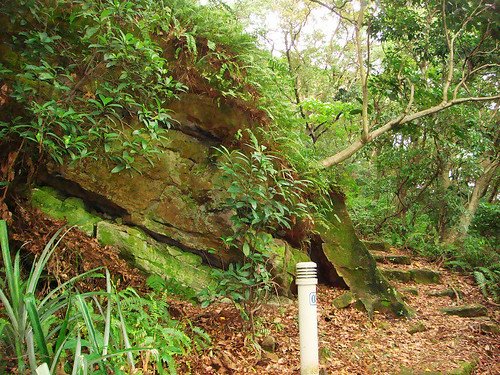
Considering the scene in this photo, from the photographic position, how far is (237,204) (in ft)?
13.6

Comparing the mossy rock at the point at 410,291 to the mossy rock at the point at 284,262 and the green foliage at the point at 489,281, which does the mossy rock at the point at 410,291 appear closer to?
the green foliage at the point at 489,281

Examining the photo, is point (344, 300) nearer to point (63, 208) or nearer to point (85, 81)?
point (63, 208)

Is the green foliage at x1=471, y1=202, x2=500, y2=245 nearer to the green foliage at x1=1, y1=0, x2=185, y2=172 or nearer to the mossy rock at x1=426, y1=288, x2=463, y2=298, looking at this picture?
the mossy rock at x1=426, y1=288, x2=463, y2=298

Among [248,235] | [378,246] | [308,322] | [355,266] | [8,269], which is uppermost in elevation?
[248,235]

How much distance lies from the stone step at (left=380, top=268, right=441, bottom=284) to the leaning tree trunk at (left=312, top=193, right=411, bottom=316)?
182cm

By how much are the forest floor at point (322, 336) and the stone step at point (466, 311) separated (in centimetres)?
28

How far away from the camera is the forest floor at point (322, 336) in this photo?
3.87 m

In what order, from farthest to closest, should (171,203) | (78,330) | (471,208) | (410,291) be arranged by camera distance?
(471,208)
(410,291)
(171,203)
(78,330)

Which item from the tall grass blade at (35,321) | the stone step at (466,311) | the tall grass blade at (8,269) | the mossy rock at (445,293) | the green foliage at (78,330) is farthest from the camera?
the mossy rock at (445,293)

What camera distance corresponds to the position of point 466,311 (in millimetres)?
7043

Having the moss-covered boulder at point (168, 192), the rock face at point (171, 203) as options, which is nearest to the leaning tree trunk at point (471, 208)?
the rock face at point (171, 203)

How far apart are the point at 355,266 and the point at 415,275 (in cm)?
287

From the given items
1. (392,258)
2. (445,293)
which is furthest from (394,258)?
(445,293)

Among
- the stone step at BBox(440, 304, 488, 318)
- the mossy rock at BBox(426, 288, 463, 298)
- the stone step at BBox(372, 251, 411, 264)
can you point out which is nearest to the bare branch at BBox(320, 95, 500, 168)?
the stone step at BBox(372, 251, 411, 264)
